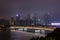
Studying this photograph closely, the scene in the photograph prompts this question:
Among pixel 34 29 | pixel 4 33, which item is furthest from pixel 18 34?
pixel 34 29

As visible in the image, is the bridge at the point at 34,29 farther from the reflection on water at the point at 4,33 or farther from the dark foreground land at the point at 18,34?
the reflection on water at the point at 4,33

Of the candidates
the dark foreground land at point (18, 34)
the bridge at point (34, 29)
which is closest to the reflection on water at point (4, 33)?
the dark foreground land at point (18, 34)

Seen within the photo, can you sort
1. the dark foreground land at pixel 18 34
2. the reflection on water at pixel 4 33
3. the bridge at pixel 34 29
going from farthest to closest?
1. the reflection on water at pixel 4 33
2. the dark foreground land at pixel 18 34
3. the bridge at pixel 34 29

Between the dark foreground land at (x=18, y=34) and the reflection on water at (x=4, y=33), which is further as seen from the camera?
the reflection on water at (x=4, y=33)

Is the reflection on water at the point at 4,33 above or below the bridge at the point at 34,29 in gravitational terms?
below

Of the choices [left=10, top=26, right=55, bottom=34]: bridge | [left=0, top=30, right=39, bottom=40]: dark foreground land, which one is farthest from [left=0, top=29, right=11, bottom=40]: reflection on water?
[left=10, top=26, right=55, bottom=34]: bridge

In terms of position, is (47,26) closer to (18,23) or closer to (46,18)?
(46,18)

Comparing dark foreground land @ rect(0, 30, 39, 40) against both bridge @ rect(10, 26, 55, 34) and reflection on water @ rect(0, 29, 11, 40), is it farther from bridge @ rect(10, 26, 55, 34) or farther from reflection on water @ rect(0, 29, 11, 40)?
bridge @ rect(10, 26, 55, 34)

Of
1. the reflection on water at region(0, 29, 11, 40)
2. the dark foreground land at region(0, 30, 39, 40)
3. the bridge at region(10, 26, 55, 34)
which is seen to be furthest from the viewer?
the reflection on water at region(0, 29, 11, 40)

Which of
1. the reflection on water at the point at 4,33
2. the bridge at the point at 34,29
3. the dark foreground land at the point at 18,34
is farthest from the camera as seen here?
the reflection on water at the point at 4,33

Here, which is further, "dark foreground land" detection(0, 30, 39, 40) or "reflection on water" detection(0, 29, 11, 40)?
"reflection on water" detection(0, 29, 11, 40)

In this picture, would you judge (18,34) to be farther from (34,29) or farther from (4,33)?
(34,29)

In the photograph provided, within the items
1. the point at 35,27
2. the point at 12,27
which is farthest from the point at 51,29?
the point at 12,27

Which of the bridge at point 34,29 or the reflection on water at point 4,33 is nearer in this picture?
the bridge at point 34,29
